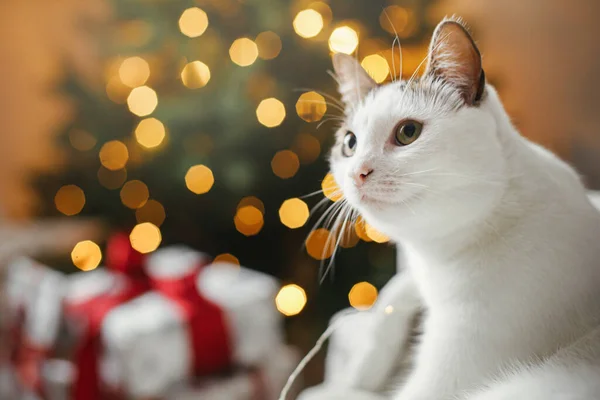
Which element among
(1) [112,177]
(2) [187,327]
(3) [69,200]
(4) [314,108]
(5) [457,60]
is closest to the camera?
(5) [457,60]

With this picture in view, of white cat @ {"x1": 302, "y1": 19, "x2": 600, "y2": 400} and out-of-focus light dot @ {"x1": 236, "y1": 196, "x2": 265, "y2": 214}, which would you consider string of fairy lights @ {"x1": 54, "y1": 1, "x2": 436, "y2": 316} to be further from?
white cat @ {"x1": 302, "y1": 19, "x2": 600, "y2": 400}

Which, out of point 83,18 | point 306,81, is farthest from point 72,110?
point 306,81

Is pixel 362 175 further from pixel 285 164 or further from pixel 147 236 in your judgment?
pixel 147 236

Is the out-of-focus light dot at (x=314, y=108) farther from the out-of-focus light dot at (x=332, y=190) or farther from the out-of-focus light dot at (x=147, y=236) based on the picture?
the out-of-focus light dot at (x=147, y=236)

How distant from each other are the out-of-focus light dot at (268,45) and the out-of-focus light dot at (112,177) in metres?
0.41

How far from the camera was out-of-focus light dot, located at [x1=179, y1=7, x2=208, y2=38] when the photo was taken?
98 cm

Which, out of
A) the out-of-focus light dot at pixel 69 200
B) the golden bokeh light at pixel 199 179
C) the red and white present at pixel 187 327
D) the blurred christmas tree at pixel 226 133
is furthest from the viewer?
the out-of-focus light dot at pixel 69 200

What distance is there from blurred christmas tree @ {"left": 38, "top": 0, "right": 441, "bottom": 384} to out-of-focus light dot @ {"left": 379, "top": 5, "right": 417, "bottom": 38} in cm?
11

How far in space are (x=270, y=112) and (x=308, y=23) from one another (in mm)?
168

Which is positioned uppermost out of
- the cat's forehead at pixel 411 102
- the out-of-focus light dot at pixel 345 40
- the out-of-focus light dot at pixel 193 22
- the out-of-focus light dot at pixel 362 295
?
the out-of-focus light dot at pixel 193 22

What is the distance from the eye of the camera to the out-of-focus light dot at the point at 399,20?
0.64m

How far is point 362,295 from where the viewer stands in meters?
0.99

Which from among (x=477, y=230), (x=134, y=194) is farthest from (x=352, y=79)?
(x=134, y=194)

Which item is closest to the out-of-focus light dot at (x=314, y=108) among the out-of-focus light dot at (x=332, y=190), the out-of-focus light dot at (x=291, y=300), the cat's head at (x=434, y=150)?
the out-of-focus light dot at (x=332, y=190)
